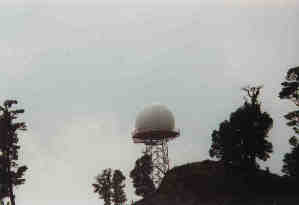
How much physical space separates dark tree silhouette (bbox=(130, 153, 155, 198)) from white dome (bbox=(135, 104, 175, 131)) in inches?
362

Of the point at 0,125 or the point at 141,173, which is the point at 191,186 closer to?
the point at 141,173

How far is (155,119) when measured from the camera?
58.5m

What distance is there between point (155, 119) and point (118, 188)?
18420 mm

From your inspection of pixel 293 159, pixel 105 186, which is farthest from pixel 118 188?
pixel 293 159

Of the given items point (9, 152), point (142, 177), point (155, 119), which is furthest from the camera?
point (142, 177)

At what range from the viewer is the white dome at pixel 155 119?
5822 centimetres

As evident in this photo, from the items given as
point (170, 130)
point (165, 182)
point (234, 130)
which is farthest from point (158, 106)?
point (234, 130)

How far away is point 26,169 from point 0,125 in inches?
187

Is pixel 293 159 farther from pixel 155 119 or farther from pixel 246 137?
pixel 155 119

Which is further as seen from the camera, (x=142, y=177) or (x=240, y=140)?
(x=142, y=177)

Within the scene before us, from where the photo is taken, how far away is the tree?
7069 centimetres

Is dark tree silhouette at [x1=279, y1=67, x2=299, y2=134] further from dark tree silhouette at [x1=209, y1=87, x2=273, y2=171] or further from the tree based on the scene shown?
the tree

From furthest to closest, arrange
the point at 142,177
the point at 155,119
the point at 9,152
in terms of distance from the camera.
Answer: the point at 142,177 → the point at 155,119 → the point at 9,152

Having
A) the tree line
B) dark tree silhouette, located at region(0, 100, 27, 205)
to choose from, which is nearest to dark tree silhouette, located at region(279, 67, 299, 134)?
the tree line
